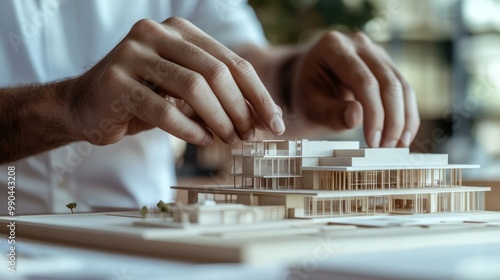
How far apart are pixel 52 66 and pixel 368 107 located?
1.94 feet

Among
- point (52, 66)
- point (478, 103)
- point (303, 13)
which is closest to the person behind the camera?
point (52, 66)

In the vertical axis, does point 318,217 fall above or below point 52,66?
below

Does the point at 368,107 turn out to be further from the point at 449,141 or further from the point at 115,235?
the point at 449,141

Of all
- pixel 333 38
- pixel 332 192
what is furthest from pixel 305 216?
pixel 333 38

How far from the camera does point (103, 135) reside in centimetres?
110

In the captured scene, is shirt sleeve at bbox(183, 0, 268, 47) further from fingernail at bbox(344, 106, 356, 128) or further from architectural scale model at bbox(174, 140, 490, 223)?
architectural scale model at bbox(174, 140, 490, 223)

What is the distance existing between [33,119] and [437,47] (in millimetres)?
3459

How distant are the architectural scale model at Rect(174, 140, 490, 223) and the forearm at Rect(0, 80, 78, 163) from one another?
0.21 meters

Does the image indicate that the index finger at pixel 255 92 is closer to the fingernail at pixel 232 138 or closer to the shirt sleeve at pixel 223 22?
the fingernail at pixel 232 138

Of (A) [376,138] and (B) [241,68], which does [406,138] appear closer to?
(A) [376,138]

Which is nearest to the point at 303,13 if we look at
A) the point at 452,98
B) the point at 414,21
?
the point at 414,21

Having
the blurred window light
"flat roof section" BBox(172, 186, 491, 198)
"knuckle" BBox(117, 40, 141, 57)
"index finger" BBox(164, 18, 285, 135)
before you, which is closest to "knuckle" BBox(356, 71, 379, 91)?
"flat roof section" BBox(172, 186, 491, 198)

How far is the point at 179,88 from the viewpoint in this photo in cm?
100

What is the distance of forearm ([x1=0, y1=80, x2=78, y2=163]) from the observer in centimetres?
118
